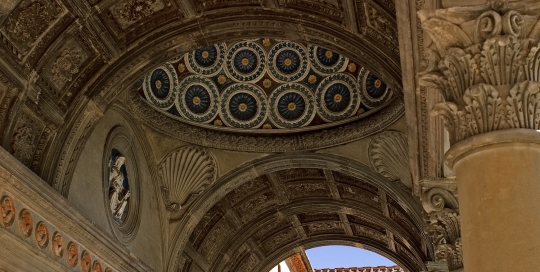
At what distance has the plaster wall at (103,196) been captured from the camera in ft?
40.7

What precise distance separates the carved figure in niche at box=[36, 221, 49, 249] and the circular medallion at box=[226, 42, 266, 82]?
639cm

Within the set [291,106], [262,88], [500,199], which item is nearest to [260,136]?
[291,106]

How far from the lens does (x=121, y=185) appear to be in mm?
14242

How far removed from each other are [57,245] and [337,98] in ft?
23.1

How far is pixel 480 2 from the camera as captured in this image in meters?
5.44

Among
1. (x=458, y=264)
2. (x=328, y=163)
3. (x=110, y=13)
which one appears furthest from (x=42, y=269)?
(x=328, y=163)

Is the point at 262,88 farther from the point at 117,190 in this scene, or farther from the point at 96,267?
the point at 96,267

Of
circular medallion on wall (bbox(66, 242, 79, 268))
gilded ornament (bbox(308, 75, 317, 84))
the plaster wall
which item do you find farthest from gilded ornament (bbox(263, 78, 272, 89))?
circular medallion on wall (bbox(66, 242, 79, 268))

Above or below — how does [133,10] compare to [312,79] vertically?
below

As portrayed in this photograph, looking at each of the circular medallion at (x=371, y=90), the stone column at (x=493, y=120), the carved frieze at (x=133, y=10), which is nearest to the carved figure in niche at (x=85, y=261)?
the carved frieze at (x=133, y=10)

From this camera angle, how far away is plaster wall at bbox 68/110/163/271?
12.4m

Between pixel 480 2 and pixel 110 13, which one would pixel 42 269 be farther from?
pixel 480 2

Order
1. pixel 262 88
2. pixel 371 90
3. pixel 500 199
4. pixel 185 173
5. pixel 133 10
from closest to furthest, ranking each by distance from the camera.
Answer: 1. pixel 500 199
2. pixel 133 10
3. pixel 371 90
4. pixel 185 173
5. pixel 262 88

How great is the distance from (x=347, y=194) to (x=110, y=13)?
336 inches
